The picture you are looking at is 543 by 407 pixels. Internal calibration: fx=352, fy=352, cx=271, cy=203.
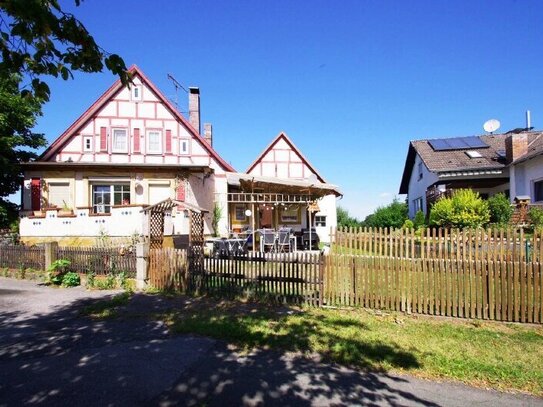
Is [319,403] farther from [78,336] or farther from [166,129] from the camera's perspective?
[166,129]

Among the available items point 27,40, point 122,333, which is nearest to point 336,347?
point 122,333

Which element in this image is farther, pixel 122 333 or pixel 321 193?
pixel 321 193

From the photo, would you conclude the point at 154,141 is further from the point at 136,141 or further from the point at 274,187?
the point at 274,187

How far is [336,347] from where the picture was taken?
16.6 feet

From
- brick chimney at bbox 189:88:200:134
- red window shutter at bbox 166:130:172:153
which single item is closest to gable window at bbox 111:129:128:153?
red window shutter at bbox 166:130:172:153

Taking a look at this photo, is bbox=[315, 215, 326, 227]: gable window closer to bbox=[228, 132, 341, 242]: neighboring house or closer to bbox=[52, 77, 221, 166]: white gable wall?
bbox=[228, 132, 341, 242]: neighboring house

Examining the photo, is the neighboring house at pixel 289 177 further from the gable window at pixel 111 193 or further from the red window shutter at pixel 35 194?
the red window shutter at pixel 35 194

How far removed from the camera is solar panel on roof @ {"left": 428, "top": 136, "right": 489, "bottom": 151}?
79.2ft

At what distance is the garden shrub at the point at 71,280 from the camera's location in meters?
10.0

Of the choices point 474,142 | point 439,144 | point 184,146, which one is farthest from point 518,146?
point 184,146

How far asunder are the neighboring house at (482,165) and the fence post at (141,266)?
17.9 metres

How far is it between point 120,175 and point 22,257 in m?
7.26

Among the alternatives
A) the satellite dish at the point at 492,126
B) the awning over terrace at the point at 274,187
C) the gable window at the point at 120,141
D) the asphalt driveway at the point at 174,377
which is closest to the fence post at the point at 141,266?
the asphalt driveway at the point at 174,377

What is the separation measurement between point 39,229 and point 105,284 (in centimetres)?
797
